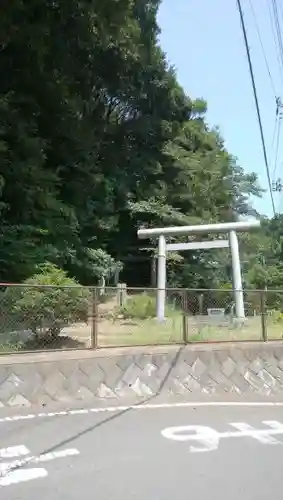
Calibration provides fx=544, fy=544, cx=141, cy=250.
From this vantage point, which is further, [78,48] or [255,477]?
[78,48]

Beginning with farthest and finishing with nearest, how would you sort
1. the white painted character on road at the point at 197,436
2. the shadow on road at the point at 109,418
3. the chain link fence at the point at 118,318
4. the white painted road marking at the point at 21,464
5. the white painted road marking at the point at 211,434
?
the chain link fence at the point at 118,318 → the white painted road marking at the point at 211,434 → the white painted character on road at the point at 197,436 → the shadow on road at the point at 109,418 → the white painted road marking at the point at 21,464

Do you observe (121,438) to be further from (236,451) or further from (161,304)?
(161,304)

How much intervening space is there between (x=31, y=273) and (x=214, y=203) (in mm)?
22307

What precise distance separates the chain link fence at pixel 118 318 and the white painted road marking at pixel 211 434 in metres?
3.00

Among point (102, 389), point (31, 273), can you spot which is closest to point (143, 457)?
point (102, 389)

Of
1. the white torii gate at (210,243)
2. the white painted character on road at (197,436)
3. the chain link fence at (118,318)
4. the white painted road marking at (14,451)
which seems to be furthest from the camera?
the white torii gate at (210,243)

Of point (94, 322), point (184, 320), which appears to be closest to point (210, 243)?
point (184, 320)

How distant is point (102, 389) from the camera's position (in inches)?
344

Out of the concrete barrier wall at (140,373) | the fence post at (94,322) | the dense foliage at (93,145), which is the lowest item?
the concrete barrier wall at (140,373)

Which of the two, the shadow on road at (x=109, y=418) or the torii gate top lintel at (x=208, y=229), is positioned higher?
the torii gate top lintel at (x=208, y=229)

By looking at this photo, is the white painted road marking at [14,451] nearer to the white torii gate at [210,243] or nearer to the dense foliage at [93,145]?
the dense foliage at [93,145]

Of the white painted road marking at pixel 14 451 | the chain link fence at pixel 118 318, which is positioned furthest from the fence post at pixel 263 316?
the white painted road marking at pixel 14 451

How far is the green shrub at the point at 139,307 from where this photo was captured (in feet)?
38.8

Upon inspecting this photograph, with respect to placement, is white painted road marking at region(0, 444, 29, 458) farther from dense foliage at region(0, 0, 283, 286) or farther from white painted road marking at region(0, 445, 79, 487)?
dense foliage at region(0, 0, 283, 286)
